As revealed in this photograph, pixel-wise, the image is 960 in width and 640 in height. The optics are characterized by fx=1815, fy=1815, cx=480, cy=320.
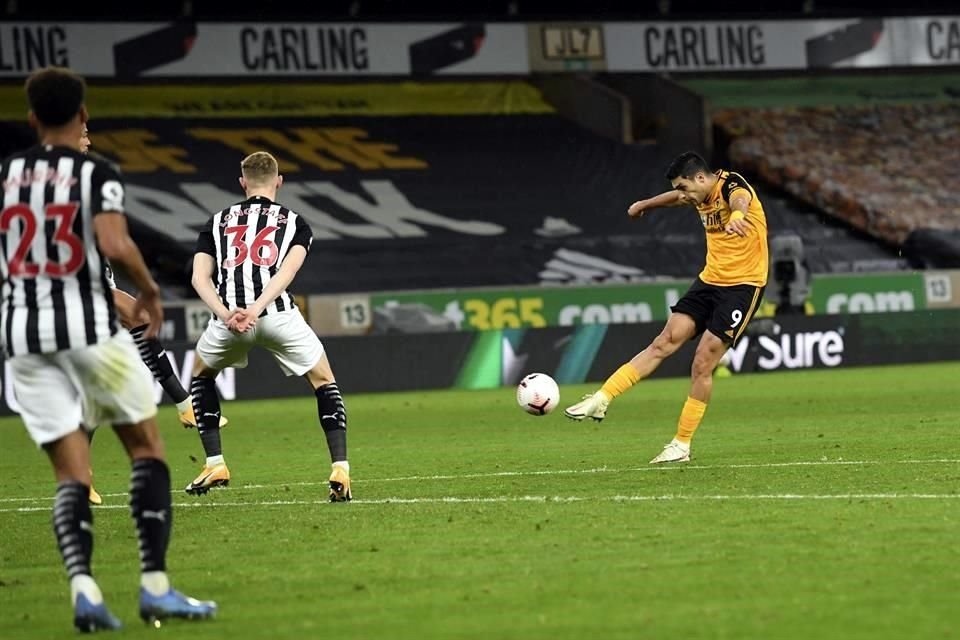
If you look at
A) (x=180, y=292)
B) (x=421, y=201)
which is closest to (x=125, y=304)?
(x=180, y=292)

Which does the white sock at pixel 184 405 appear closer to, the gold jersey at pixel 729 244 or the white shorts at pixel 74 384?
the gold jersey at pixel 729 244

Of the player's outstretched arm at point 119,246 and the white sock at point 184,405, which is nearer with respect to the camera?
the player's outstretched arm at point 119,246

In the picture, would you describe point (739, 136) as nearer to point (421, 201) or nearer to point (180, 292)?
point (421, 201)

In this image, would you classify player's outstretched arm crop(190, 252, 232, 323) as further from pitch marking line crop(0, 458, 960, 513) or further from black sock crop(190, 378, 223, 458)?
pitch marking line crop(0, 458, 960, 513)

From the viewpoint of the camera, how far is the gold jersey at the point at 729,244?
12578mm

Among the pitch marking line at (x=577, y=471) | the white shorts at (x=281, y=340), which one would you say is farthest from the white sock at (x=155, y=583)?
the pitch marking line at (x=577, y=471)

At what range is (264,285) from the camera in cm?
1062

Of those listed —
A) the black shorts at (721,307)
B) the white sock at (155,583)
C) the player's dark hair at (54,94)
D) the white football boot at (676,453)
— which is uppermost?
the player's dark hair at (54,94)

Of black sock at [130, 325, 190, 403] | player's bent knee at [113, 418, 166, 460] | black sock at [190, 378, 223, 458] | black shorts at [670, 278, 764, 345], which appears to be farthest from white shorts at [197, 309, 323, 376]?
player's bent knee at [113, 418, 166, 460]

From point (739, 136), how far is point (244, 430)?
20.9m

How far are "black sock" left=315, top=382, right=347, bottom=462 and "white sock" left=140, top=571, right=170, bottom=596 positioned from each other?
4.03 meters

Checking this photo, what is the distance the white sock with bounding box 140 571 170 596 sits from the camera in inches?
257

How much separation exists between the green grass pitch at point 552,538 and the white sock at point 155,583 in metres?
0.13

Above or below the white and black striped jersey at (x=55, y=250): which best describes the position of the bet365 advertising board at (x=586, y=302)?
below
